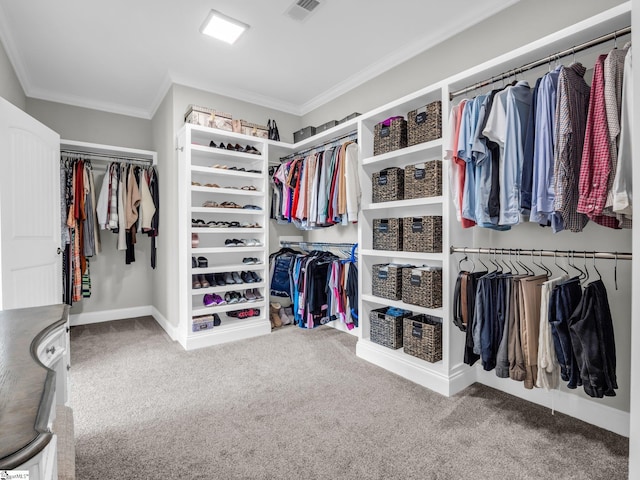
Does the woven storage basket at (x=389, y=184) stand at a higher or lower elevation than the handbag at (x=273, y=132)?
lower

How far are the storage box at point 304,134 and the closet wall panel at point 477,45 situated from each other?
487 mm

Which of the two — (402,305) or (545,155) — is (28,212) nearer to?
(402,305)

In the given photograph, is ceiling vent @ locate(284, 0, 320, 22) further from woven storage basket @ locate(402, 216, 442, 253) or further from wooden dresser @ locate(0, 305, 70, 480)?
wooden dresser @ locate(0, 305, 70, 480)

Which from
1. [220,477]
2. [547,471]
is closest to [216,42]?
[220,477]

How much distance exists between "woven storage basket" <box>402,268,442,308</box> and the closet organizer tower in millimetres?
58

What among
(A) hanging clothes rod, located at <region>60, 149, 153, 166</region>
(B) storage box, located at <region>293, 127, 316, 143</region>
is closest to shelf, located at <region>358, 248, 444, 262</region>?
(B) storage box, located at <region>293, 127, 316, 143</region>

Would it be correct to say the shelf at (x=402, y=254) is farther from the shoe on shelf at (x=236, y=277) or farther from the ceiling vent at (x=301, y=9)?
the ceiling vent at (x=301, y=9)

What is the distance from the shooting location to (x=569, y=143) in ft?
5.43

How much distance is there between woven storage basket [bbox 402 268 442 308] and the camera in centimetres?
241

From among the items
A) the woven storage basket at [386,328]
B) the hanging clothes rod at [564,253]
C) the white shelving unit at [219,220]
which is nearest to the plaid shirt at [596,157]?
the hanging clothes rod at [564,253]

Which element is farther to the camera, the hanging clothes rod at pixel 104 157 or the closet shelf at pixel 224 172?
the hanging clothes rod at pixel 104 157

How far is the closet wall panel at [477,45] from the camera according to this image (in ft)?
6.93

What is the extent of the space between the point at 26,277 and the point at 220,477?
211cm

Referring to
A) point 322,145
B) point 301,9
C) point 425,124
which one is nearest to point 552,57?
point 425,124
